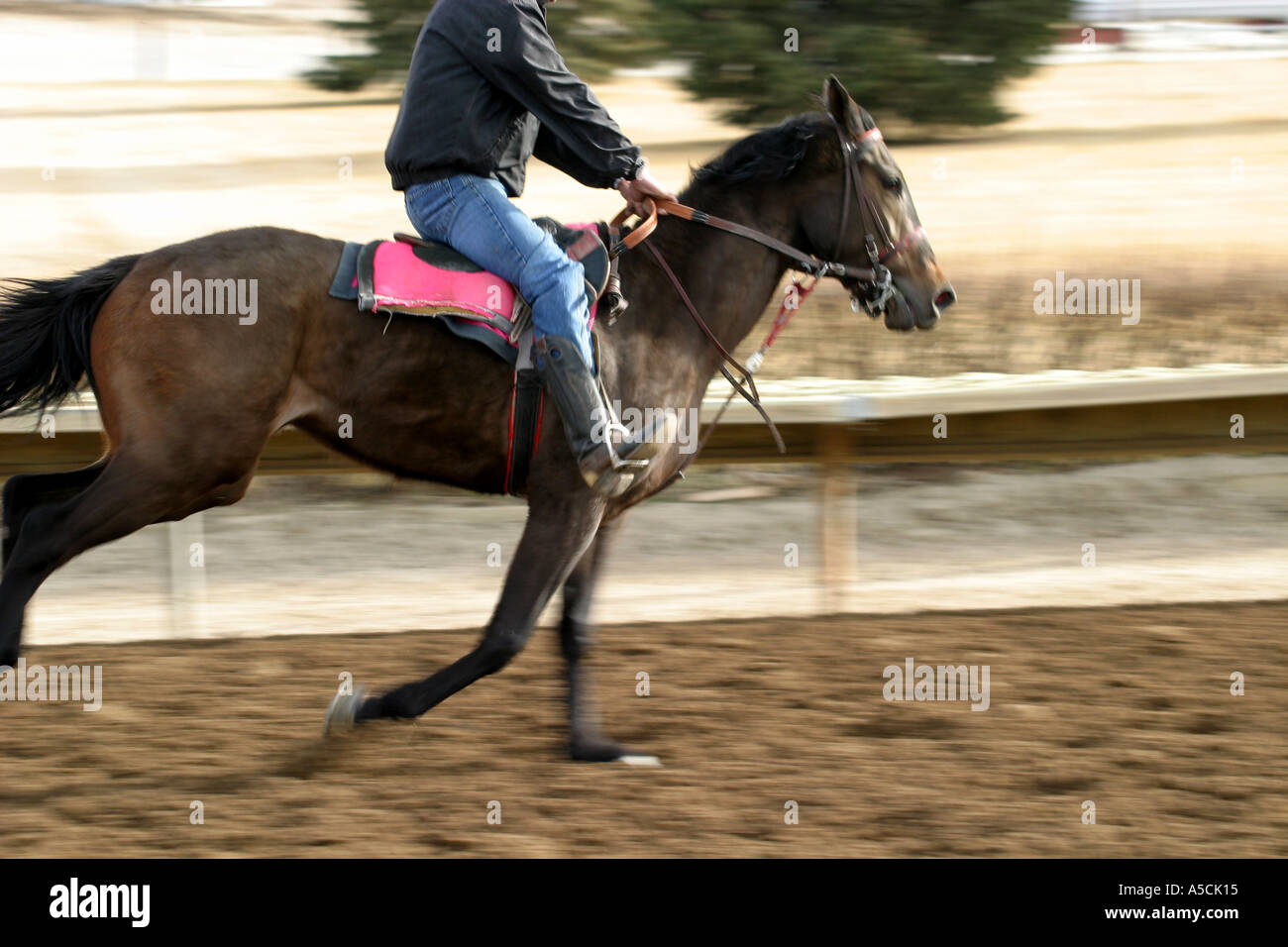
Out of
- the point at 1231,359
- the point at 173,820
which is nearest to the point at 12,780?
the point at 173,820

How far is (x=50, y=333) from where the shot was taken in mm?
4676

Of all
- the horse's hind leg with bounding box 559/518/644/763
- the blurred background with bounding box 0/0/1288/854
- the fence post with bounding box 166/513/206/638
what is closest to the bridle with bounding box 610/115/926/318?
the horse's hind leg with bounding box 559/518/644/763

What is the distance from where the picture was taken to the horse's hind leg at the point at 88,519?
175 inches

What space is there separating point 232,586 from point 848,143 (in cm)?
361

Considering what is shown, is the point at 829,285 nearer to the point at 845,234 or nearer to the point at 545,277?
the point at 845,234

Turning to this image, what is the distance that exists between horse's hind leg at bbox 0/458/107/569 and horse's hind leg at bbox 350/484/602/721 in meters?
1.19

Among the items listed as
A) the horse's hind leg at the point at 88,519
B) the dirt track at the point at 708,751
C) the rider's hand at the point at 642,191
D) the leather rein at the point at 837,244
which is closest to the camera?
the dirt track at the point at 708,751

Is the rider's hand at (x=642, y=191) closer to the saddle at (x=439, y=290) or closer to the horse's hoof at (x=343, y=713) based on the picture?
the saddle at (x=439, y=290)

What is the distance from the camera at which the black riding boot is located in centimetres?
455

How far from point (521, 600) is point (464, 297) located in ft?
3.26

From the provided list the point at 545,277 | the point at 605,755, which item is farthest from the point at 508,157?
the point at 605,755

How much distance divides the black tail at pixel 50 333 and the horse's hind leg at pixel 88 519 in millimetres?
401

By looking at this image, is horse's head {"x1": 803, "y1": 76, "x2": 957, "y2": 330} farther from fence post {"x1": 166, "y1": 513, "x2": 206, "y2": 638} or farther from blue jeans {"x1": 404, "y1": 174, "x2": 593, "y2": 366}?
fence post {"x1": 166, "y1": 513, "x2": 206, "y2": 638}

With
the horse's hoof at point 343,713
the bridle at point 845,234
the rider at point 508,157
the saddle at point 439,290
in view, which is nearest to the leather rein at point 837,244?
the bridle at point 845,234
